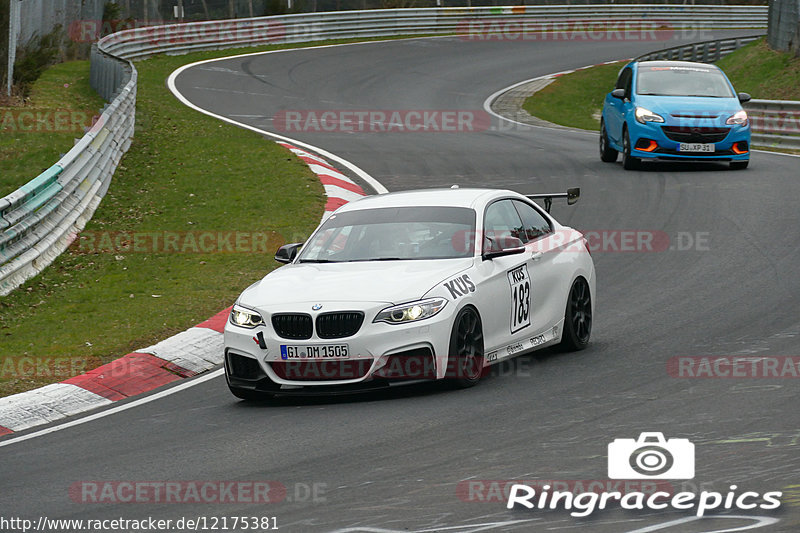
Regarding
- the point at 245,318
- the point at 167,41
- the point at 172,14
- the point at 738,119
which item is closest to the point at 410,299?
the point at 245,318

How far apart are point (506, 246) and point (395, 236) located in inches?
34.1

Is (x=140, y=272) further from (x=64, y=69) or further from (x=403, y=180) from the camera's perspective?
(x=64, y=69)

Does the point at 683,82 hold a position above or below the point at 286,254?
below

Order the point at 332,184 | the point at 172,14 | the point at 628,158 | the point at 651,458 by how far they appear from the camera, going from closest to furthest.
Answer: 1. the point at 651,458
2. the point at 332,184
3. the point at 628,158
4. the point at 172,14

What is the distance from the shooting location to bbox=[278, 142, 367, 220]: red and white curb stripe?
1818 centimetres

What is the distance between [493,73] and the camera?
136ft

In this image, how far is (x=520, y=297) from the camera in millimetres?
10062

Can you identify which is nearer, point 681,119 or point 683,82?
A: point 681,119

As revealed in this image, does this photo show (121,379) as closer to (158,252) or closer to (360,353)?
(360,353)

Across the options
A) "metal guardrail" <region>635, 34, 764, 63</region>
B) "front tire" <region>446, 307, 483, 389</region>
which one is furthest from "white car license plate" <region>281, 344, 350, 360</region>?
→ "metal guardrail" <region>635, 34, 764, 63</region>

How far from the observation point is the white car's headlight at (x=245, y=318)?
9.16 meters

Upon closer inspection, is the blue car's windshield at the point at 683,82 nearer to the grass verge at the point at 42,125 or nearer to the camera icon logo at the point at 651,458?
the grass verge at the point at 42,125

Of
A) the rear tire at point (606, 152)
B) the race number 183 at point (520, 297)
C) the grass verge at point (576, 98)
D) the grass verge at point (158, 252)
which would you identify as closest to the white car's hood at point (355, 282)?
the race number 183 at point (520, 297)

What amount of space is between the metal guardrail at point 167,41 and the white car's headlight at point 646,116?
8418mm
